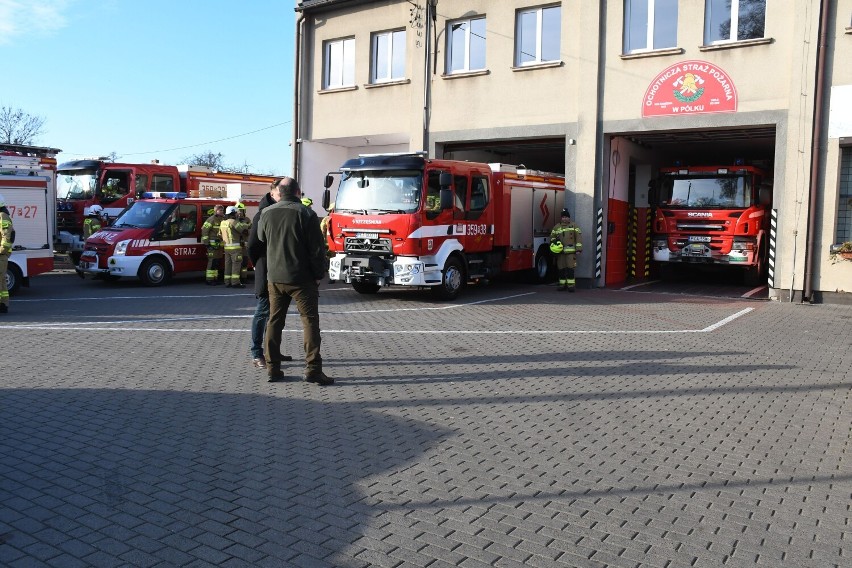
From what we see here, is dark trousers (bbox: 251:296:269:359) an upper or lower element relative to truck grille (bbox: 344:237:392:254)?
lower

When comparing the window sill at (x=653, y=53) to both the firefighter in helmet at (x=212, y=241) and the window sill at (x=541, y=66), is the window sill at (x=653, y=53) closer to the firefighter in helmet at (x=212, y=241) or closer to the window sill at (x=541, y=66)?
the window sill at (x=541, y=66)

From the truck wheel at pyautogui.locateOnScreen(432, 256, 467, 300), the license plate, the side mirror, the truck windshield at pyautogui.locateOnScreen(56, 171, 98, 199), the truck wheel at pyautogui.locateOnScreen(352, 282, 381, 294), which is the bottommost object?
the truck wheel at pyautogui.locateOnScreen(352, 282, 381, 294)

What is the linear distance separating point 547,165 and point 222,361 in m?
17.8

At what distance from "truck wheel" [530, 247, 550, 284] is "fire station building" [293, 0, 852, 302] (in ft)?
3.36

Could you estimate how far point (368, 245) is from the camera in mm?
14594

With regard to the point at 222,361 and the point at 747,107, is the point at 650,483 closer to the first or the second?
the point at 222,361

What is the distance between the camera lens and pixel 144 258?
691 inches

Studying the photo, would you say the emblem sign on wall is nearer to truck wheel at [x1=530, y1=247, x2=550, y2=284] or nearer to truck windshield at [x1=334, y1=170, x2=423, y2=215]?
truck wheel at [x1=530, y1=247, x2=550, y2=284]

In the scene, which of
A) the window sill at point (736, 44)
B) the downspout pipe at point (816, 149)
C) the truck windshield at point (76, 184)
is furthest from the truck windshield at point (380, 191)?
the truck windshield at point (76, 184)

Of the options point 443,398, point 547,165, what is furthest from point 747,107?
point 443,398

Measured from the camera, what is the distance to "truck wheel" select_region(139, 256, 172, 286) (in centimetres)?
1764

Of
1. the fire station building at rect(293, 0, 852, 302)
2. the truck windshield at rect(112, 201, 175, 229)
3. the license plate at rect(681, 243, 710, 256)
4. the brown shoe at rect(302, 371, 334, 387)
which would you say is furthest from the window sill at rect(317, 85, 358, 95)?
the brown shoe at rect(302, 371, 334, 387)

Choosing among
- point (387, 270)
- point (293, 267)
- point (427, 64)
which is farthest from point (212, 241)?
point (293, 267)

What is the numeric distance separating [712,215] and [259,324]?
1334 cm
